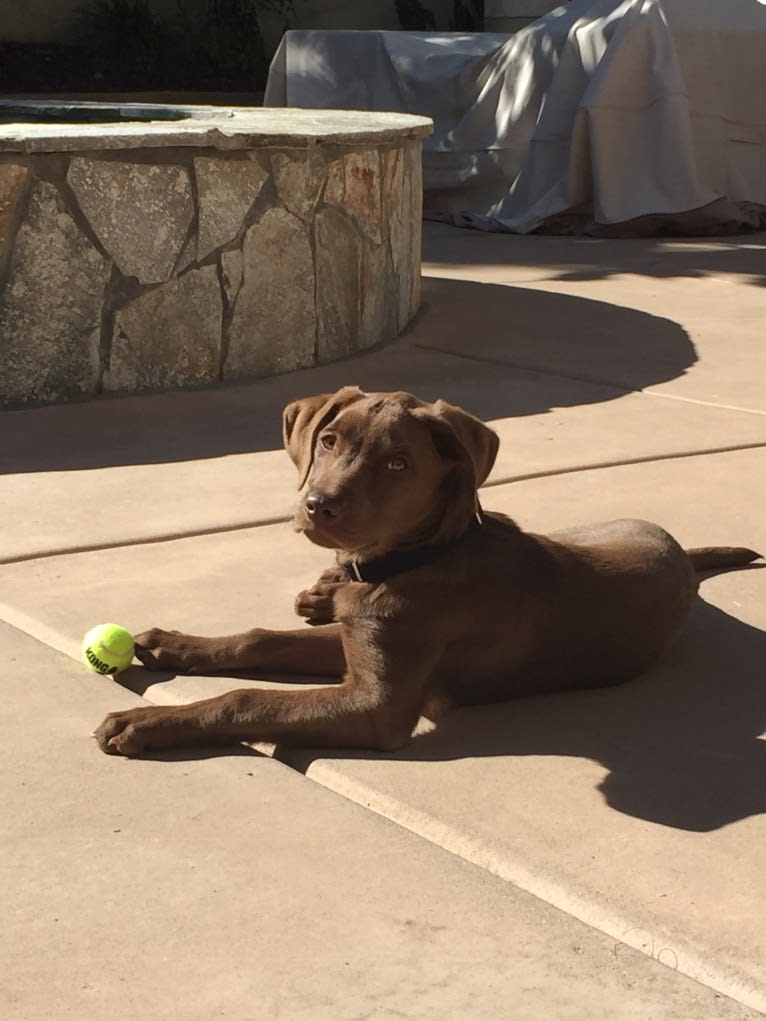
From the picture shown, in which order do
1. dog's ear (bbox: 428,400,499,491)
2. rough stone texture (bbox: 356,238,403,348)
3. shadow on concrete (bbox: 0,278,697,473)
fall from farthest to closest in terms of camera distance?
rough stone texture (bbox: 356,238,403,348) < shadow on concrete (bbox: 0,278,697,473) < dog's ear (bbox: 428,400,499,491)

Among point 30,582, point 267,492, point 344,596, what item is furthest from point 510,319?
point 344,596

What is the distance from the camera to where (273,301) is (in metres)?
6.83

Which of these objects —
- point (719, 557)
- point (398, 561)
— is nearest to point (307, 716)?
point (398, 561)

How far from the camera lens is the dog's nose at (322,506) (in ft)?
10.7

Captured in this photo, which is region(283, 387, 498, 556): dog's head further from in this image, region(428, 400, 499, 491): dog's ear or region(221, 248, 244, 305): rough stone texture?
region(221, 248, 244, 305): rough stone texture

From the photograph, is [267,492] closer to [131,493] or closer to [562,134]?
[131,493]

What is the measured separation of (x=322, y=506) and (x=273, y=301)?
3689 mm

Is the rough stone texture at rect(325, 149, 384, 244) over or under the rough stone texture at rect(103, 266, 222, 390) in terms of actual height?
over

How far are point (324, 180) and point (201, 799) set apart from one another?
4.26 m

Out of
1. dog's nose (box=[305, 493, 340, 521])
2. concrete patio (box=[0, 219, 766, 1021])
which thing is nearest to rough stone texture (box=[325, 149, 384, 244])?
concrete patio (box=[0, 219, 766, 1021])

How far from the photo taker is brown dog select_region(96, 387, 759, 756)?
10.9ft

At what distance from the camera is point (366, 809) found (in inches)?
123

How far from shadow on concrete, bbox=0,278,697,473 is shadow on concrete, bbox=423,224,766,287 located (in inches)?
43.6

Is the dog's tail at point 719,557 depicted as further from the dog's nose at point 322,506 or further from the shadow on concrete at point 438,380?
the shadow on concrete at point 438,380
